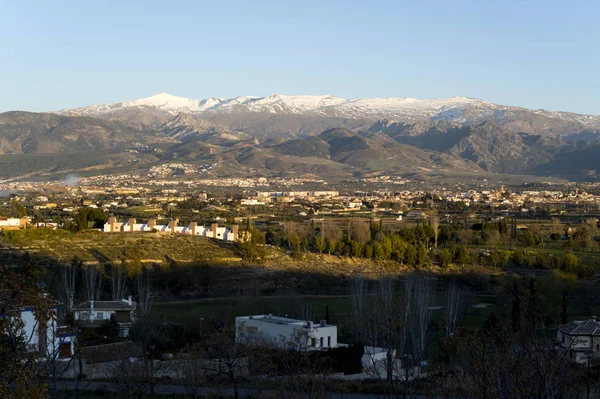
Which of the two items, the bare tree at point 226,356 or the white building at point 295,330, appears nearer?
the bare tree at point 226,356

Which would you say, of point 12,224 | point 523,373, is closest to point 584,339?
point 523,373

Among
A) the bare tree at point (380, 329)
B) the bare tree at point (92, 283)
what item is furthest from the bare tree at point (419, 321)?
the bare tree at point (92, 283)

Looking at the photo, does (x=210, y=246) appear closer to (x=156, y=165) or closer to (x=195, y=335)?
(x=195, y=335)

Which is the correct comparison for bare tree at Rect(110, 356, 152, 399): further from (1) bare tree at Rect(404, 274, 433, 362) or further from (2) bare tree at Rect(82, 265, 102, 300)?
(2) bare tree at Rect(82, 265, 102, 300)

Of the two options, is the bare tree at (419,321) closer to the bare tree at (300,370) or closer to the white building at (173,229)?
the bare tree at (300,370)

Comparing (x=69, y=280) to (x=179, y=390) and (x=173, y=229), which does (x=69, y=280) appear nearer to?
(x=179, y=390)

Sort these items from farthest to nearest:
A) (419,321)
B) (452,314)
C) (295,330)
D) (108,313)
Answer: (452,314) < (108,313) < (419,321) < (295,330)

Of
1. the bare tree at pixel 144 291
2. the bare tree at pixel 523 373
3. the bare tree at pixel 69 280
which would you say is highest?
the bare tree at pixel 523 373

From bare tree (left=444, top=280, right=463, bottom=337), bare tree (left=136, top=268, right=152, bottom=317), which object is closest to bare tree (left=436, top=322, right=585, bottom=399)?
bare tree (left=444, top=280, right=463, bottom=337)
